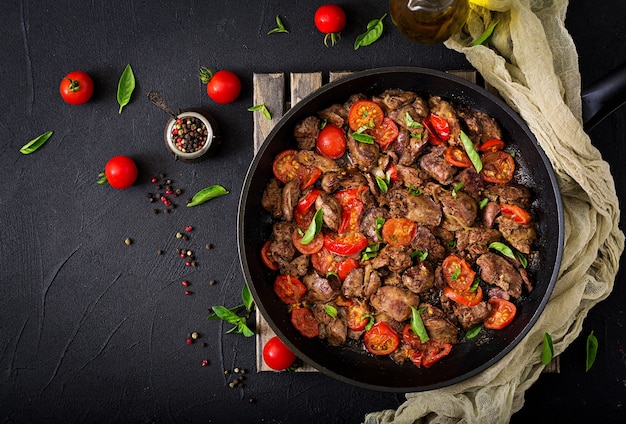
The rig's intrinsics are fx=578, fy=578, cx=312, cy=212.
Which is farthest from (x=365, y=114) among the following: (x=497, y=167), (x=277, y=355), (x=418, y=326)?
(x=277, y=355)

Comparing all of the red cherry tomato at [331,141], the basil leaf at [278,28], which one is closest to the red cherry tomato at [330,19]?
the basil leaf at [278,28]

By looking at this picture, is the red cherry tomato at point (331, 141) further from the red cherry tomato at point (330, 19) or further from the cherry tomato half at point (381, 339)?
the cherry tomato half at point (381, 339)

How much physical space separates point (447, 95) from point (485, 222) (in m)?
0.79

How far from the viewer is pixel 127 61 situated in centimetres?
397

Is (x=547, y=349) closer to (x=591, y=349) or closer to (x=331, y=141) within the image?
(x=591, y=349)

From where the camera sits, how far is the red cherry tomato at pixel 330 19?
3.71 metres

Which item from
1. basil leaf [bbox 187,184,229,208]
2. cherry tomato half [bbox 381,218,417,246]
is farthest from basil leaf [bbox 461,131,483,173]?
basil leaf [bbox 187,184,229,208]

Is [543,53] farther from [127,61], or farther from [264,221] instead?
[127,61]

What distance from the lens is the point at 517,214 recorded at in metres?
3.35

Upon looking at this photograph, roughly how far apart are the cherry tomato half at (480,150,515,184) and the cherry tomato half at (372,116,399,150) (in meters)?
0.56

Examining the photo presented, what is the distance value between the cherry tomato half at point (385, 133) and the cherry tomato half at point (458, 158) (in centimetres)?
33

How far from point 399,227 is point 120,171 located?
1.84 metres


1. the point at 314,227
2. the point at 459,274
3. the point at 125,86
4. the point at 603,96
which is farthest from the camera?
the point at 125,86

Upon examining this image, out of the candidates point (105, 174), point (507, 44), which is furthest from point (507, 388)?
point (105, 174)
